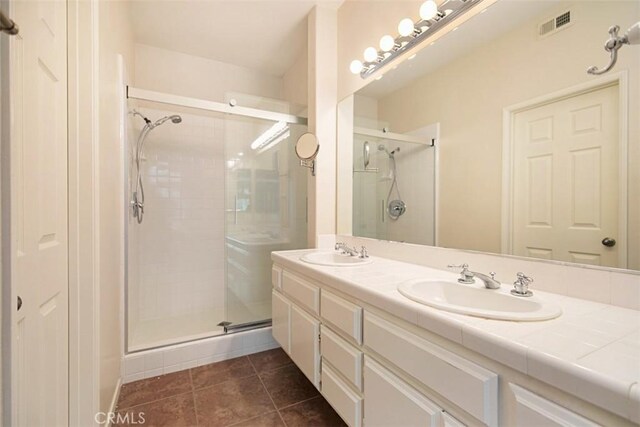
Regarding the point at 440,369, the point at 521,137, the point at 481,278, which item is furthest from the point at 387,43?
the point at 440,369

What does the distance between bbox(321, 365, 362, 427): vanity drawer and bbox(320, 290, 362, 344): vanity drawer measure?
220mm

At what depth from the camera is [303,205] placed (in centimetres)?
234

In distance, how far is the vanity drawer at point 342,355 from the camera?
1060 millimetres

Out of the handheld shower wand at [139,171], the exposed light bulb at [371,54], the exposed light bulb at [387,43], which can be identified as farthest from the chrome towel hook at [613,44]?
the handheld shower wand at [139,171]

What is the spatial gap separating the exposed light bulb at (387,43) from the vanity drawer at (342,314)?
1.45 m

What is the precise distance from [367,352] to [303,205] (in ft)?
4.85

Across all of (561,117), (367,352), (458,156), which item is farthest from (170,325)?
(561,117)

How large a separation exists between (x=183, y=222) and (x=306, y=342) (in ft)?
6.03

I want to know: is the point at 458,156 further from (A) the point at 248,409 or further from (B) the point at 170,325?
(B) the point at 170,325

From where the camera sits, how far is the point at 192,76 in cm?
269

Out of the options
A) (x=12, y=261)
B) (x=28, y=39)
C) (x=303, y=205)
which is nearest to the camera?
(x=12, y=261)

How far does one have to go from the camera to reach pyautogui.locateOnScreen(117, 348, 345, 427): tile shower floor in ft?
4.67

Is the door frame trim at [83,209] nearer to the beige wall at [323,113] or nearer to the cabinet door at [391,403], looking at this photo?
the cabinet door at [391,403]

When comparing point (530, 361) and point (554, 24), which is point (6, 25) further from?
point (554, 24)
